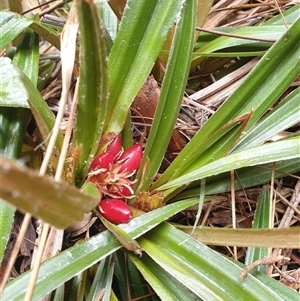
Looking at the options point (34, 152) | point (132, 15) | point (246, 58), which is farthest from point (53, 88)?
point (246, 58)

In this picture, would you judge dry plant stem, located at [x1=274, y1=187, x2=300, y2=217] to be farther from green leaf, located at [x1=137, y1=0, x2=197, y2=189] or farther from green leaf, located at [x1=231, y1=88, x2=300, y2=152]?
green leaf, located at [x1=137, y1=0, x2=197, y2=189]

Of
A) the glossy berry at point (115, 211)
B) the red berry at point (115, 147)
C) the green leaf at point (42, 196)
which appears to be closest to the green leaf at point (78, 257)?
the glossy berry at point (115, 211)

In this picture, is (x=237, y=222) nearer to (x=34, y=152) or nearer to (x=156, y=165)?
(x=156, y=165)

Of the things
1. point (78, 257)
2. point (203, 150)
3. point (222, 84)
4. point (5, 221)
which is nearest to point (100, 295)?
point (78, 257)

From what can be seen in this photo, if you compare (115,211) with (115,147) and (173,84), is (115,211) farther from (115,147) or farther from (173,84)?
(173,84)

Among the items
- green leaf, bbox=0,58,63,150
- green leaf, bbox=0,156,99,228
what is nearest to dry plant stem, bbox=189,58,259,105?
green leaf, bbox=0,58,63,150

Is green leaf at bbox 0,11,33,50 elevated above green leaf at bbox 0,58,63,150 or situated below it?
above
